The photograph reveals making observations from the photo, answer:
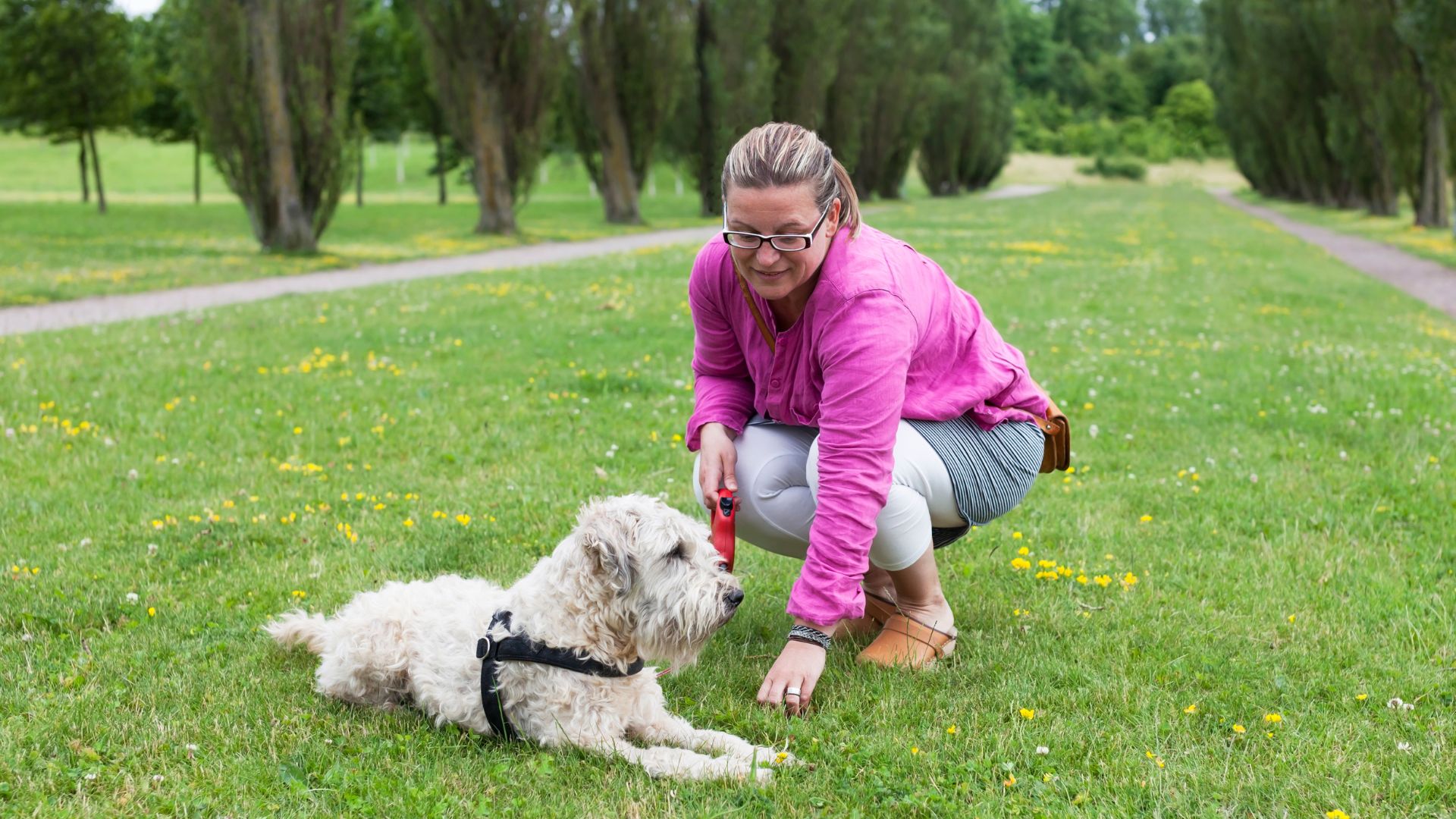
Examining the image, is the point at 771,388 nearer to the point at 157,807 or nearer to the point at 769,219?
the point at 769,219

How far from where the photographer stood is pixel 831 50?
40.3 metres

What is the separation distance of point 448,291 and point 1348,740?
14.4 meters

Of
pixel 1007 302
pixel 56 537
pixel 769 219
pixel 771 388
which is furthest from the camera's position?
pixel 1007 302

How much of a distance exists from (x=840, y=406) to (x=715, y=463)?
793mm

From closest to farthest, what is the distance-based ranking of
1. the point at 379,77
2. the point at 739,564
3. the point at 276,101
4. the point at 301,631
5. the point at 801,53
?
the point at 301,631 < the point at 739,564 < the point at 276,101 < the point at 801,53 < the point at 379,77

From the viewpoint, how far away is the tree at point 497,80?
2730cm

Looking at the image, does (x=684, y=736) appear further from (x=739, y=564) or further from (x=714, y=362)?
(x=739, y=564)

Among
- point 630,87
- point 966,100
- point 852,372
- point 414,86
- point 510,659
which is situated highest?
point 966,100

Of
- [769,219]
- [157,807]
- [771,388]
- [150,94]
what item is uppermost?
[150,94]

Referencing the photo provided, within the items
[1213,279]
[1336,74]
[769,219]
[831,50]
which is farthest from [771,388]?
[1336,74]

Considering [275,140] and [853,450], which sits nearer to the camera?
[853,450]

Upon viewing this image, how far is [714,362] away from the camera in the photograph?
4633mm

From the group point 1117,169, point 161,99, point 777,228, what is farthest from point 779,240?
point 1117,169

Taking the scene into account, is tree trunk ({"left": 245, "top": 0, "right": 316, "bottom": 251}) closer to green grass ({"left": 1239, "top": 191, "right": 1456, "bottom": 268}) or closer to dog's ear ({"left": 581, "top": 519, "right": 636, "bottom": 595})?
dog's ear ({"left": 581, "top": 519, "right": 636, "bottom": 595})
